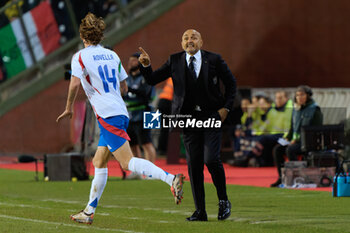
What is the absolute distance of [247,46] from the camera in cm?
2678

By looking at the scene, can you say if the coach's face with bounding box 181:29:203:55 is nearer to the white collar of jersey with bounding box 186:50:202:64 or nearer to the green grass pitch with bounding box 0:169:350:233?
the white collar of jersey with bounding box 186:50:202:64

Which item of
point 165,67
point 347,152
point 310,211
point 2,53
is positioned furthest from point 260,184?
point 2,53

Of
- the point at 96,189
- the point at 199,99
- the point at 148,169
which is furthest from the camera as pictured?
the point at 199,99

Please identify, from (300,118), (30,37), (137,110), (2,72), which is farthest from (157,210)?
(2,72)

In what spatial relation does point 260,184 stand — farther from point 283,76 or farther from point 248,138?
point 283,76

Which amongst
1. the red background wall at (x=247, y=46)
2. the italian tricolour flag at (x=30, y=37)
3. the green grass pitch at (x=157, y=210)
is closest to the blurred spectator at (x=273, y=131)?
the green grass pitch at (x=157, y=210)

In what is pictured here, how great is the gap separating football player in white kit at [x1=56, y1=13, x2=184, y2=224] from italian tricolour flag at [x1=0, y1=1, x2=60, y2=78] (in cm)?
1430

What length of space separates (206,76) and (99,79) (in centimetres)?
111

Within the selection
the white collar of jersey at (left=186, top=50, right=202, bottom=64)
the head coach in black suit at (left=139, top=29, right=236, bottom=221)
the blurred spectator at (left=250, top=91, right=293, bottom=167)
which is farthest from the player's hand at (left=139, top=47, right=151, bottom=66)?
the blurred spectator at (left=250, top=91, right=293, bottom=167)

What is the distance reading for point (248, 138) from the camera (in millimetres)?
20797

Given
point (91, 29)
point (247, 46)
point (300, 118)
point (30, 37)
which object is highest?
point (30, 37)

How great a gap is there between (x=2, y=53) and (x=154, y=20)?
4866mm

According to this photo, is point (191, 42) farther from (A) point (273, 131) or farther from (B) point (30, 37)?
(B) point (30, 37)

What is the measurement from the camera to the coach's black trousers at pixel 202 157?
9.11 m
